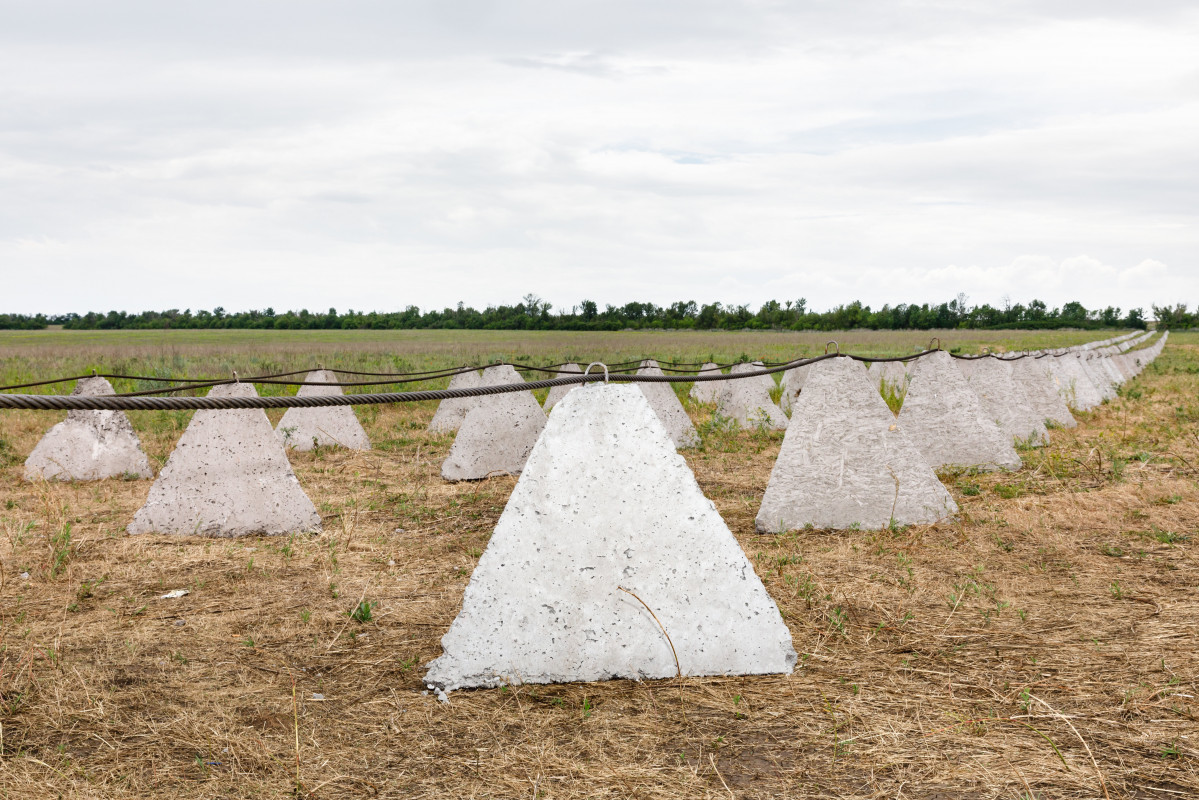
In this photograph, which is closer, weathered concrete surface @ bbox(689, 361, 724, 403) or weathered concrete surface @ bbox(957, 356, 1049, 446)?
weathered concrete surface @ bbox(957, 356, 1049, 446)

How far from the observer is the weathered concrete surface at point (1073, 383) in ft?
45.5

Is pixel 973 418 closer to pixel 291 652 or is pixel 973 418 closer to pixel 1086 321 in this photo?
pixel 291 652

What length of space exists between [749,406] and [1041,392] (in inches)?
162

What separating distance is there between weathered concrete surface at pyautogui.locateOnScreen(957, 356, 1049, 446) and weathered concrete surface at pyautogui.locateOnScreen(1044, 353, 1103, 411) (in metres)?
3.62

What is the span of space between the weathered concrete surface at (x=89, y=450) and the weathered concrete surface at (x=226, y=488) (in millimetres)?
3162

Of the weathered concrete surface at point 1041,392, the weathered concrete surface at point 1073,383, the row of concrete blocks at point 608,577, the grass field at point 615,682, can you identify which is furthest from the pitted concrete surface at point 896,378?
the row of concrete blocks at point 608,577

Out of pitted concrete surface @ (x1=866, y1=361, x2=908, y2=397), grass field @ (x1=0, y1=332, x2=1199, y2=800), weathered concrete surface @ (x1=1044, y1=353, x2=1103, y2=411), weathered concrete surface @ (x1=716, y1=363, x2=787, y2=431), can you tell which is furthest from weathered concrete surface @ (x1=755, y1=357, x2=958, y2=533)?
pitted concrete surface @ (x1=866, y1=361, x2=908, y2=397)

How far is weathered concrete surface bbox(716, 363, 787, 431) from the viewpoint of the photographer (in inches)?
515

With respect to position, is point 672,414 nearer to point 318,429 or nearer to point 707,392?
point 707,392

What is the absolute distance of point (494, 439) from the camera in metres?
9.07

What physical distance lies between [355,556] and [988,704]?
13.2 ft

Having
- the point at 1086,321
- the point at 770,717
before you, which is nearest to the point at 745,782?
the point at 770,717

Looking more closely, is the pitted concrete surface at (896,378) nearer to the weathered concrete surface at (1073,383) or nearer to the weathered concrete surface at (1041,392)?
the weathered concrete surface at (1073,383)

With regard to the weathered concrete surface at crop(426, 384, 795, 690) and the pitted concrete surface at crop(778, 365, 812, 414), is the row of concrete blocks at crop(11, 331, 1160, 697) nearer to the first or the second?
the weathered concrete surface at crop(426, 384, 795, 690)
